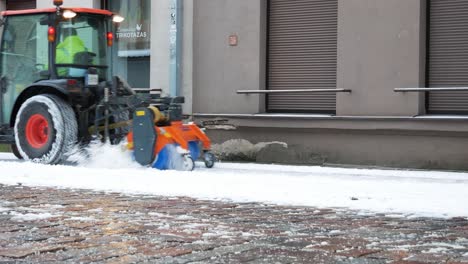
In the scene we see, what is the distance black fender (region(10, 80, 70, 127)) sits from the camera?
12.0 m

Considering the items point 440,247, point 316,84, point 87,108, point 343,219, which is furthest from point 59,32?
point 440,247

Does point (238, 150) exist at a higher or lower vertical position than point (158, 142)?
lower

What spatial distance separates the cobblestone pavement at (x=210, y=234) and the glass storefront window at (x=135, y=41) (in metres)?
8.74

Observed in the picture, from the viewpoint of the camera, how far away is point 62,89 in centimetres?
1191

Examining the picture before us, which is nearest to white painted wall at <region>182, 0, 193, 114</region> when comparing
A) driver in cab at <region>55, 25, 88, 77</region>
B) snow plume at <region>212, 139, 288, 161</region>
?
snow plume at <region>212, 139, 288, 161</region>

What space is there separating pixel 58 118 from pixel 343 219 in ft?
20.8

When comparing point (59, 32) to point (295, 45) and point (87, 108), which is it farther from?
point (295, 45)

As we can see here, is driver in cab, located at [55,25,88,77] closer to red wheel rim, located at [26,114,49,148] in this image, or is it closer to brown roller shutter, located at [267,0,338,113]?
red wheel rim, located at [26,114,49,148]

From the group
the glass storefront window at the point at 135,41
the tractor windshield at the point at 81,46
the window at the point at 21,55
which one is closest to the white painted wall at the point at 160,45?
the glass storefront window at the point at 135,41

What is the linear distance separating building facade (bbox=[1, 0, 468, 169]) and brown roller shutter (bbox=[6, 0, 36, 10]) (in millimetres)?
3093

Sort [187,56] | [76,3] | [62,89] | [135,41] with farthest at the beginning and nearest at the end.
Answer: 1. [76,3]
2. [135,41]
3. [187,56]
4. [62,89]

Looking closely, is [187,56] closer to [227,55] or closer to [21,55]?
[227,55]

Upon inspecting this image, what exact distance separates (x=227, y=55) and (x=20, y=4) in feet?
19.7

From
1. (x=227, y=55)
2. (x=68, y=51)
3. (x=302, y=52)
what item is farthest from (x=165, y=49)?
(x=68, y=51)
